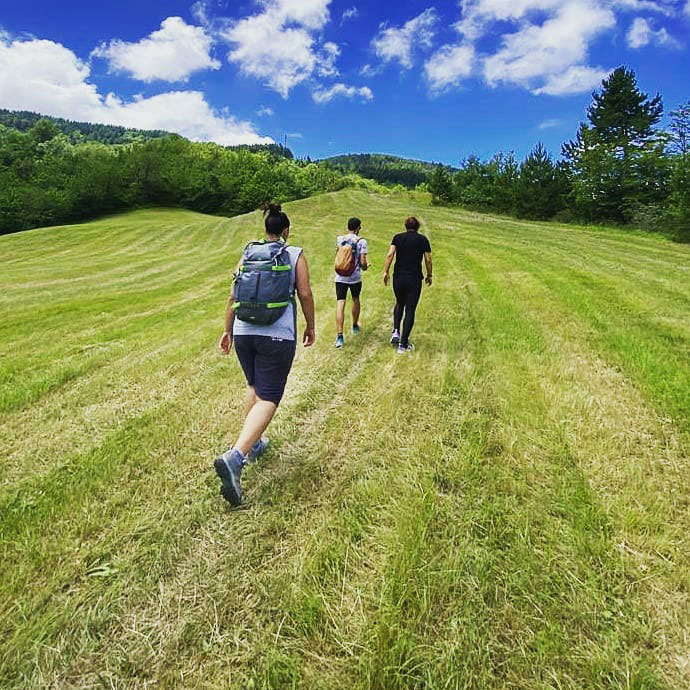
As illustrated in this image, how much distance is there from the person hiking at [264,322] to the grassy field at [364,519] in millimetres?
506

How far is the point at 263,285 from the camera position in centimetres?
291

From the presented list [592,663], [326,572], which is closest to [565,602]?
[592,663]

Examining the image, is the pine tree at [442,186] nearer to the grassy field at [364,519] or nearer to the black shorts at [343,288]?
the grassy field at [364,519]

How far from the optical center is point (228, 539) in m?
2.60

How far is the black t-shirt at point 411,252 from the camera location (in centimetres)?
583

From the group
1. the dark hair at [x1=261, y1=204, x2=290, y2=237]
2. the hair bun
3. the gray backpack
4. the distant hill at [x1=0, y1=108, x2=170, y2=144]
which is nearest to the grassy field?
the gray backpack

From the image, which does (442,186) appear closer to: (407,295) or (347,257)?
(347,257)

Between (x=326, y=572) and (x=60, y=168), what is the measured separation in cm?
7367

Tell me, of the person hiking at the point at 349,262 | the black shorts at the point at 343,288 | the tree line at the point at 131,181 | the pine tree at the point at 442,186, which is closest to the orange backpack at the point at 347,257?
the person hiking at the point at 349,262

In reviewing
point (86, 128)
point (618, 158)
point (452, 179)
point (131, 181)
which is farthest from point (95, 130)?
point (618, 158)

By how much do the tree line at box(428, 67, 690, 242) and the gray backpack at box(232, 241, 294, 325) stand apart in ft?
84.4

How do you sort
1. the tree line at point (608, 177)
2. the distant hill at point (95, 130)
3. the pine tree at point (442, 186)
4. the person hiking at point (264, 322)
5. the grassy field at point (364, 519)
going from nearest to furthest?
the grassy field at point (364, 519), the person hiking at point (264, 322), the tree line at point (608, 177), the pine tree at point (442, 186), the distant hill at point (95, 130)

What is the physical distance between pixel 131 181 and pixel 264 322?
70761 mm

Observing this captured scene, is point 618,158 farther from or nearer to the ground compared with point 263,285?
farther from the ground
